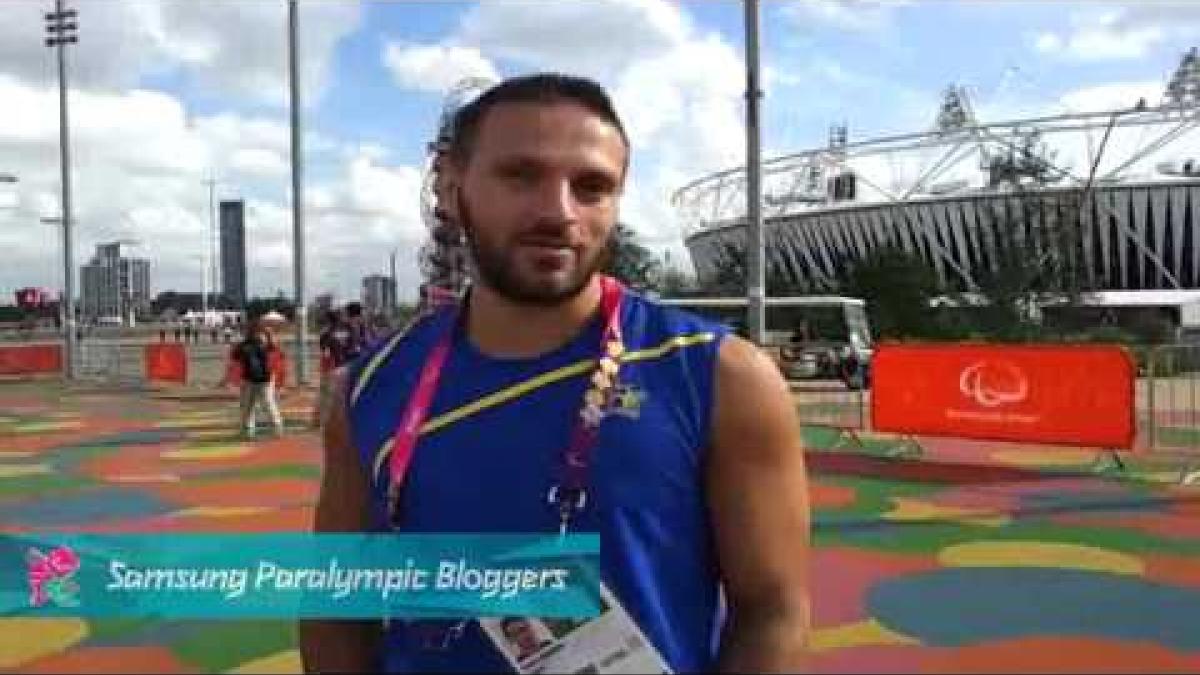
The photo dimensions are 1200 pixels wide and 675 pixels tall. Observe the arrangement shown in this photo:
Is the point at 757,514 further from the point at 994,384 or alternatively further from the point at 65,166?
the point at 65,166

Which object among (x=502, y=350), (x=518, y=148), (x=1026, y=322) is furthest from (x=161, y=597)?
(x=1026, y=322)

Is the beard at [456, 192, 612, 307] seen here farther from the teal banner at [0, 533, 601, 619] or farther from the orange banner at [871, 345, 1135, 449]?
the orange banner at [871, 345, 1135, 449]

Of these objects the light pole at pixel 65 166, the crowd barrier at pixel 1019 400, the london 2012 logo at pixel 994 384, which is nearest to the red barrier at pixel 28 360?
the light pole at pixel 65 166

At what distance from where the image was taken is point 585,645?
1.72 metres

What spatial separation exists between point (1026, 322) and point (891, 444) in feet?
76.7

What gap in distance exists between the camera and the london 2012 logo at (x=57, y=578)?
3.67m

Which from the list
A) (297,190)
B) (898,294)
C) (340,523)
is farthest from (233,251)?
(340,523)

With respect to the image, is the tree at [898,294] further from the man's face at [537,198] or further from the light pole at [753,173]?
the man's face at [537,198]

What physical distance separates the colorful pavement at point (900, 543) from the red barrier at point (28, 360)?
64.7 ft

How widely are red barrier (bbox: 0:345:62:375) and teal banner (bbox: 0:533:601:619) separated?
117 feet

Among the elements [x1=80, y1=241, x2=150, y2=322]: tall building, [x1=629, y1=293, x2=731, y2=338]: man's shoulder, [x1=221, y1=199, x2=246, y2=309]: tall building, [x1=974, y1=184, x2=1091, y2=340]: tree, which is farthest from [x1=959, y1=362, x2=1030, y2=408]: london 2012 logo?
[x1=80, y1=241, x2=150, y2=322]: tall building

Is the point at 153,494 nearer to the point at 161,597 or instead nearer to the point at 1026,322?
the point at 161,597

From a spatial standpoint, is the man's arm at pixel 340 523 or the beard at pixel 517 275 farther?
the man's arm at pixel 340 523

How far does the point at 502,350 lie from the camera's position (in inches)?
72.7
